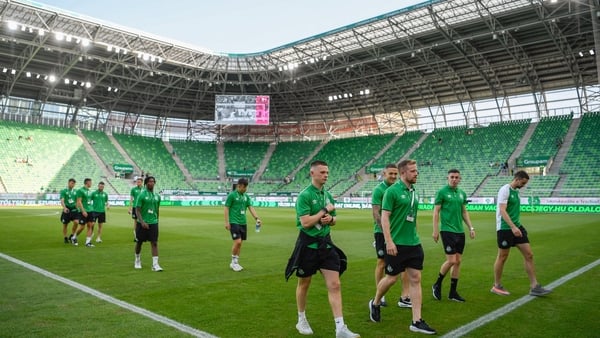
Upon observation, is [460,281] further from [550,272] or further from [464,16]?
[464,16]

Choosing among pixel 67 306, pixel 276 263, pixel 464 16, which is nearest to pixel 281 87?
pixel 464 16

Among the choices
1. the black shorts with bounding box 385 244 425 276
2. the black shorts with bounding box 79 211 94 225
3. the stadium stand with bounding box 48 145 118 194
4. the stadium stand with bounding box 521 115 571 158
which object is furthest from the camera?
the stadium stand with bounding box 48 145 118 194

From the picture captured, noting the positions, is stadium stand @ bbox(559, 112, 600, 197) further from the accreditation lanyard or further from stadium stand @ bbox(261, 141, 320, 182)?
the accreditation lanyard

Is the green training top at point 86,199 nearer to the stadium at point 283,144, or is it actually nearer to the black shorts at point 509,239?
the stadium at point 283,144

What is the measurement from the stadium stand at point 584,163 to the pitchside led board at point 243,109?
32.6m

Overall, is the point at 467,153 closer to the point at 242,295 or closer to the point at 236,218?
the point at 236,218

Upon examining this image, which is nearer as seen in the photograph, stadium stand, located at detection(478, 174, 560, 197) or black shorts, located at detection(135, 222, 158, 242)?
black shorts, located at detection(135, 222, 158, 242)

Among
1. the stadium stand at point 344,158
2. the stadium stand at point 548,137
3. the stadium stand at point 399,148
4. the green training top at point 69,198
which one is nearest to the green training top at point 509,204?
the green training top at point 69,198

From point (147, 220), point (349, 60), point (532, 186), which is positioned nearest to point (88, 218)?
point (147, 220)

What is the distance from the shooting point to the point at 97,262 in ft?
37.9

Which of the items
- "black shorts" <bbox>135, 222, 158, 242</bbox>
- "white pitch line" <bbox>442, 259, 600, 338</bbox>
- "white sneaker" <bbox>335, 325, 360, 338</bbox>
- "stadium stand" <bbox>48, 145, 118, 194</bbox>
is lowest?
"white pitch line" <bbox>442, 259, 600, 338</bbox>

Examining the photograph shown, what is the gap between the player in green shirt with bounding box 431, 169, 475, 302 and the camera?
7828 millimetres

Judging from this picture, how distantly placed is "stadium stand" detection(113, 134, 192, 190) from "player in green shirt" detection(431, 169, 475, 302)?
58.0 meters

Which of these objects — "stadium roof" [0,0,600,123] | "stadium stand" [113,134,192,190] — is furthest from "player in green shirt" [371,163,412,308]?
"stadium stand" [113,134,192,190]
